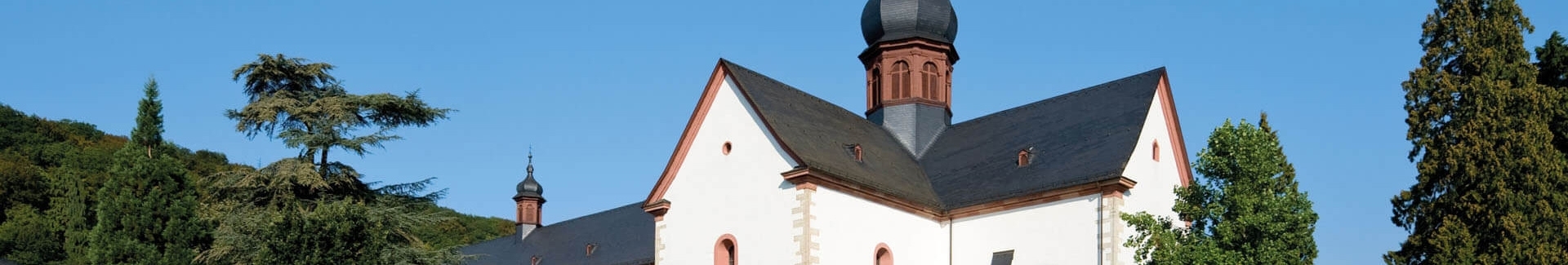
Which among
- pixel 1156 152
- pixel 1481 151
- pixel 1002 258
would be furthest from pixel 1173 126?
pixel 1481 151

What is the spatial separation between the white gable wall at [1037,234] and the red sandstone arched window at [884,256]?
1708 millimetres

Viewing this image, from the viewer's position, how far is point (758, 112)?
31.3 metres

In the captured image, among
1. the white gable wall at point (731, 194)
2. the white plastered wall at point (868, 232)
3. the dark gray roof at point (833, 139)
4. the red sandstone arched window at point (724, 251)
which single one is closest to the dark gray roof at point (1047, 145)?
the dark gray roof at point (833, 139)

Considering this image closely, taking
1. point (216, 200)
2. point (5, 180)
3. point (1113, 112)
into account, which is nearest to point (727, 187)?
point (1113, 112)

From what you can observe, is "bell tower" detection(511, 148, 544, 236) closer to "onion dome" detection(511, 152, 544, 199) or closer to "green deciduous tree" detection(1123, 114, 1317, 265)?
"onion dome" detection(511, 152, 544, 199)

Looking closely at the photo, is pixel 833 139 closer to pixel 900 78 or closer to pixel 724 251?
pixel 724 251

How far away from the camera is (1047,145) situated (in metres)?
32.5

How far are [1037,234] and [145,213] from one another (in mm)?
17126

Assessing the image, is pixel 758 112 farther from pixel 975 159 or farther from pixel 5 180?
pixel 5 180

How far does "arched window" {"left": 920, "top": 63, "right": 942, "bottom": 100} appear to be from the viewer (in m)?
37.4

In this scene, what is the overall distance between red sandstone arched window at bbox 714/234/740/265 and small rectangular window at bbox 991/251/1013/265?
5.22 meters

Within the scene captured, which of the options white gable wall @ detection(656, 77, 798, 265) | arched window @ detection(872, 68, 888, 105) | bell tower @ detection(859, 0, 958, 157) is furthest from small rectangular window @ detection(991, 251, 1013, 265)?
arched window @ detection(872, 68, 888, 105)

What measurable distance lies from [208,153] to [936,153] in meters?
62.7

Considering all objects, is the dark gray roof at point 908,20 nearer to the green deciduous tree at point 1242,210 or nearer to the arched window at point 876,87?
the arched window at point 876,87
